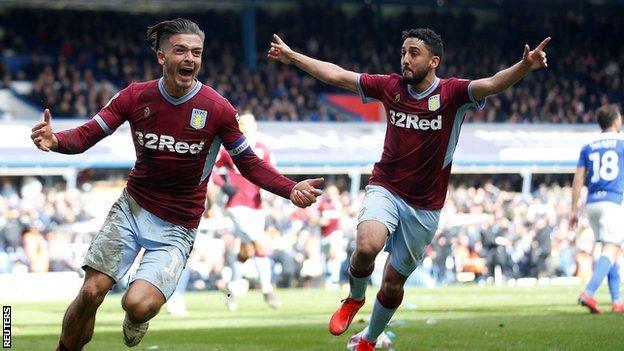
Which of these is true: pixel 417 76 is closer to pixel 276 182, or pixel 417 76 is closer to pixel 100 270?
pixel 276 182

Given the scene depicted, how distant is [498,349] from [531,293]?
11764 mm

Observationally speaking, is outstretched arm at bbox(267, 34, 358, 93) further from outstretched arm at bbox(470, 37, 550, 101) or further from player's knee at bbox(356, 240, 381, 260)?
player's knee at bbox(356, 240, 381, 260)

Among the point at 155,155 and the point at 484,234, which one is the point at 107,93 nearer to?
the point at 484,234

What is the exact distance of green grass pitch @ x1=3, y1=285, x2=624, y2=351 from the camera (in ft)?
37.0

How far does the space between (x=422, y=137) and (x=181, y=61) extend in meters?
2.43

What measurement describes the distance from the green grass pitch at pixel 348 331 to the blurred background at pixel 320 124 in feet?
15.5

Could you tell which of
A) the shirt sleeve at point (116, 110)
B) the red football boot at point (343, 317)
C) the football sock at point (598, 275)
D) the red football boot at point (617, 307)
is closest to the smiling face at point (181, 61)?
the shirt sleeve at point (116, 110)

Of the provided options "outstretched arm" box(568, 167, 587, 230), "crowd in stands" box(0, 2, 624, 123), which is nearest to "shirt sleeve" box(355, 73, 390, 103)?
"outstretched arm" box(568, 167, 587, 230)

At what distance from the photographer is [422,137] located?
33.2 ft

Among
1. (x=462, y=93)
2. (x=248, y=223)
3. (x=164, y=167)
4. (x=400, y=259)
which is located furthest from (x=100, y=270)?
(x=248, y=223)

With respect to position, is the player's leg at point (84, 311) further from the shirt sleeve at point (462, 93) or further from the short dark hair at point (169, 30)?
the shirt sleeve at point (462, 93)

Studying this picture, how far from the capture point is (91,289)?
8336mm

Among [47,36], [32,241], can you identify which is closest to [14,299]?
[32,241]

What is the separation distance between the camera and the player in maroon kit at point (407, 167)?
10.1 m
